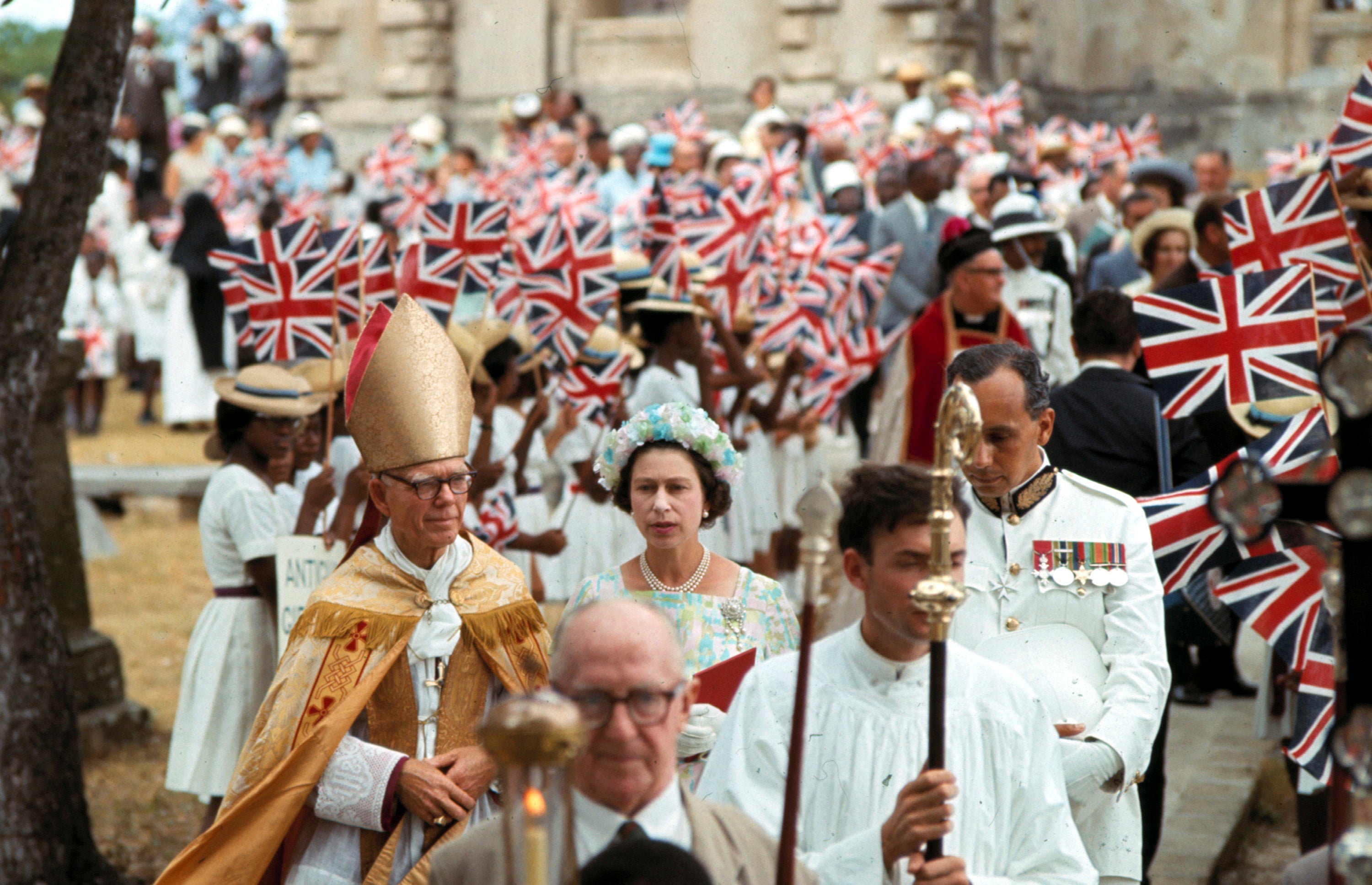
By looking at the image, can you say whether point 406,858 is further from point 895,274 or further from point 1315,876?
point 895,274

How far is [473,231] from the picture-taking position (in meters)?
7.38

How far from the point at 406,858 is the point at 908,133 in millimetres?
14299

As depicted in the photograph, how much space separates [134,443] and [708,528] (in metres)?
12.7

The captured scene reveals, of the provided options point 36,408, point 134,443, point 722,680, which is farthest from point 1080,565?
point 134,443

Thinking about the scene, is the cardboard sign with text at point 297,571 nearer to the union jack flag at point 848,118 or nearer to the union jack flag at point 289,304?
the union jack flag at point 289,304

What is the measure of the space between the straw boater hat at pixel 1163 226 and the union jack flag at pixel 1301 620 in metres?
5.10

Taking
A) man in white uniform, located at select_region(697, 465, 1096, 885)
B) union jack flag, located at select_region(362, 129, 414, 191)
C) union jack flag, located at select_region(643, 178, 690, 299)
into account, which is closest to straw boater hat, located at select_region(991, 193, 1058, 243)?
union jack flag, located at select_region(643, 178, 690, 299)

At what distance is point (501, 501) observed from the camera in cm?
693

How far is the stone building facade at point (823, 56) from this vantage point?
21172 millimetres

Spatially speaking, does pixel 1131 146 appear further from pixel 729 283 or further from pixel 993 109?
pixel 729 283

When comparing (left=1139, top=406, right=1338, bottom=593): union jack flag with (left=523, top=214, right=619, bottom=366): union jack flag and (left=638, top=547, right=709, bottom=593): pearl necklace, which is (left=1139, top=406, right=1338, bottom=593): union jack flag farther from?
(left=523, top=214, right=619, bottom=366): union jack flag

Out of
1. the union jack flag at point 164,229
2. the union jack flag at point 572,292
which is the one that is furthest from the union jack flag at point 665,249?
the union jack flag at point 164,229

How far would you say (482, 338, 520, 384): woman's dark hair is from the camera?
766 centimetres

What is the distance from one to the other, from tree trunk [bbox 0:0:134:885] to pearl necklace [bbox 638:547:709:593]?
245 cm
